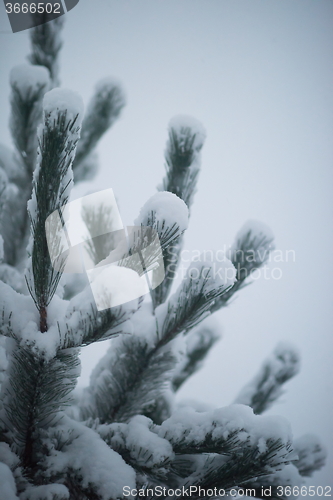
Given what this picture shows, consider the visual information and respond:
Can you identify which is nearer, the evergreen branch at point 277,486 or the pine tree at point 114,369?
the pine tree at point 114,369

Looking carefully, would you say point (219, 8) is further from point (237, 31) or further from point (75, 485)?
point (75, 485)

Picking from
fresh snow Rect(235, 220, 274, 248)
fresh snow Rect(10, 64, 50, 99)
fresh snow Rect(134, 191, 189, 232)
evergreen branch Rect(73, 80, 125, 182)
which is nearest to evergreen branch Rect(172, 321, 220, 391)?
fresh snow Rect(235, 220, 274, 248)

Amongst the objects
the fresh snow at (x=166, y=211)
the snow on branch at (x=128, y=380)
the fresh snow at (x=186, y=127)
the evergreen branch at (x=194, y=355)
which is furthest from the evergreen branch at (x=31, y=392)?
the evergreen branch at (x=194, y=355)

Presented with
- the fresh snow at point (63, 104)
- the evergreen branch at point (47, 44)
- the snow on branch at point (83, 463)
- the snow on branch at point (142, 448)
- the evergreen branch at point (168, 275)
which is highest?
the evergreen branch at point (47, 44)

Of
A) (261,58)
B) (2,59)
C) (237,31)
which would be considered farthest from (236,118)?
(2,59)

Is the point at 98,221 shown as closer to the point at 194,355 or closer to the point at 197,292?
the point at 197,292

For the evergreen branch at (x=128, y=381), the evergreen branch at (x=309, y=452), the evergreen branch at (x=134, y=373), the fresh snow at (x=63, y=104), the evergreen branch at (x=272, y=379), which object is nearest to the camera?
the fresh snow at (x=63, y=104)

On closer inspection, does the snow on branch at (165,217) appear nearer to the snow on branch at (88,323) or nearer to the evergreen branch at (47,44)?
the snow on branch at (88,323)

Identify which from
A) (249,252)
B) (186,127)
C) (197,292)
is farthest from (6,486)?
(186,127)
